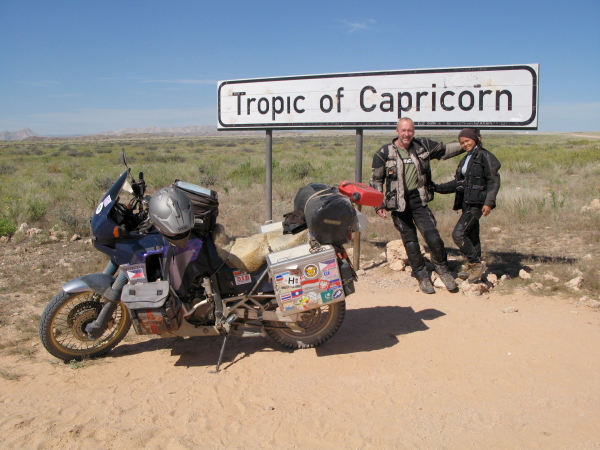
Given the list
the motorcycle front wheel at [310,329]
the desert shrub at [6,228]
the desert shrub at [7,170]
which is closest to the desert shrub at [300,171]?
the desert shrub at [6,228]

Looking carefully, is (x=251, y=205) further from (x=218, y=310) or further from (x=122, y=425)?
(x=122, y=425)

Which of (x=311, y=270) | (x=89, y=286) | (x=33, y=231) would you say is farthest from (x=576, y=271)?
(x=33, y=231)

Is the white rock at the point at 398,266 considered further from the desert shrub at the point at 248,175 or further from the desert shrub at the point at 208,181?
the desert shrub at the point at 208,181

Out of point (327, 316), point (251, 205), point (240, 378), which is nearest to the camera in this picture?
point (240, 378)

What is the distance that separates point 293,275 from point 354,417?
1.15 meters

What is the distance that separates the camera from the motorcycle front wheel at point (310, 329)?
13.9ft

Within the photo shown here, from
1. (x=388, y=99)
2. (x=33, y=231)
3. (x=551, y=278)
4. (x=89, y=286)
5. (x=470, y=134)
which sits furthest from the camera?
(x=33, y=231)

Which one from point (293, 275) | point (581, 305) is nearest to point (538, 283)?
point (581, 305)

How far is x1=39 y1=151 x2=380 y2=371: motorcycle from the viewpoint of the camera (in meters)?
3.85

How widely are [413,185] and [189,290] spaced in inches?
121

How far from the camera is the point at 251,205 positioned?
39.4ft

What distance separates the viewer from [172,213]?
141 inches

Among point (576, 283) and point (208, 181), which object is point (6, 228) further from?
point (576, 283)

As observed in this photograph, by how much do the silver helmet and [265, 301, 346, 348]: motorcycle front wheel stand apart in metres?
1.18
